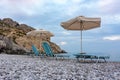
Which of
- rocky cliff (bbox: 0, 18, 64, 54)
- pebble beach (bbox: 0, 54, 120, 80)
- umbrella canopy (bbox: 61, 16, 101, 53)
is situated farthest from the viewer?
rocky cliff (bbox: 0, 18, 64, 54)

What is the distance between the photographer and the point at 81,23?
14.7 meters

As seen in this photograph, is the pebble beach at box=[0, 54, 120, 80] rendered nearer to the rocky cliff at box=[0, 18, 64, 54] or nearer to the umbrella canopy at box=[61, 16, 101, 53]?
the umbrella canopy at box=[61, 16, 101, 53]

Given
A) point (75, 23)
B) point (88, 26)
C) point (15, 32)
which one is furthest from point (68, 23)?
point (15, 32)

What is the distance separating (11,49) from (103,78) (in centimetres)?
2418

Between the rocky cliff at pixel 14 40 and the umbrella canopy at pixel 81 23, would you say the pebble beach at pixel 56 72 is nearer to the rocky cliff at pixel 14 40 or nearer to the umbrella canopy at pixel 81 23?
the umbrella canopy at pixel 81 23

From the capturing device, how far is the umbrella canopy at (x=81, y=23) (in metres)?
13.8

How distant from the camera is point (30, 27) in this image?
54312mm

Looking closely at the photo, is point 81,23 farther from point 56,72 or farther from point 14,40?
point 14,40

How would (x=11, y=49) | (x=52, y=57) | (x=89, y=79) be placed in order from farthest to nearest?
(x=11, y=49)
(x=52, y=57)
(x=89, y=79)

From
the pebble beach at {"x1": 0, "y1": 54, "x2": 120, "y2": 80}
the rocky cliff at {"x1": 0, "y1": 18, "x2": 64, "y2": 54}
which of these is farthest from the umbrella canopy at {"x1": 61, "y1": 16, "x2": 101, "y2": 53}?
the rocky cliff at {"x1": 0, "y1": 18, "x2": 64, "y2": 54}

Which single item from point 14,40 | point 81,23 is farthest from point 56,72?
point 14,40

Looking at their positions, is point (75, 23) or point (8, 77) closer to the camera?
point (8, 77)

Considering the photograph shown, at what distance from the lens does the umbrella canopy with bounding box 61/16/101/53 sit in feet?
45.4

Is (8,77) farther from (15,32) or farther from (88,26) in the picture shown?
(15,32)
